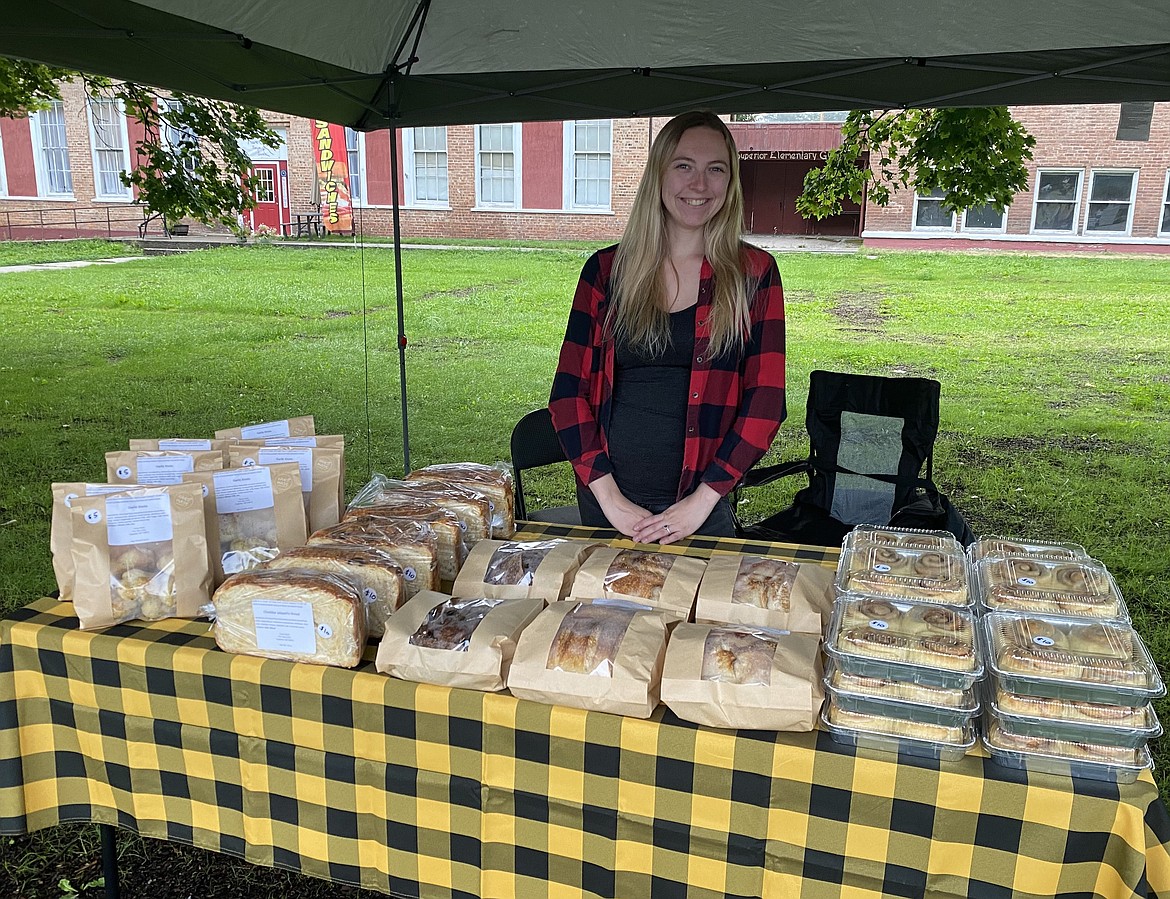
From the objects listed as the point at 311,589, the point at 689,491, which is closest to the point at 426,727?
the point at 311,589

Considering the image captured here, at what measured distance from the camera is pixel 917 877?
1.26 meters

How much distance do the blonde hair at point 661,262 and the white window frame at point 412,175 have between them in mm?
16664

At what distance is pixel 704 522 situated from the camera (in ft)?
7.28

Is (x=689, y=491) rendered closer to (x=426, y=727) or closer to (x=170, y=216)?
(x=426, y=727)

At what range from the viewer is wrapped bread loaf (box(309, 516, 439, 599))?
169 centimetres

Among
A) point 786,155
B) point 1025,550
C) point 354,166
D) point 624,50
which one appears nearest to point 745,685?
point 1025,550

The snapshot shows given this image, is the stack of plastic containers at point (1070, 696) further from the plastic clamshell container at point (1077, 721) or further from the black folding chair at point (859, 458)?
the black folding chair at point (859, 458)

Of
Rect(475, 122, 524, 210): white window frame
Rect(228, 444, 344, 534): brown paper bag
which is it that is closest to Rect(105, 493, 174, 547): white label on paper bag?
Rect(228, 444, 344, 534): brown paper bag

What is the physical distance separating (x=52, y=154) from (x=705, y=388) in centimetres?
2255

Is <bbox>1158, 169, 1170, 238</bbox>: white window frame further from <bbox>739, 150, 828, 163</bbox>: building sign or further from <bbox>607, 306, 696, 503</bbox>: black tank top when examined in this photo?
<bbox>607, 306, 696, 503</bbox>: black tank top

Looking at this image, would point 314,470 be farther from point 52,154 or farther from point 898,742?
point 52,154

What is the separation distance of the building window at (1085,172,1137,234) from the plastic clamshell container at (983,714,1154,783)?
17.6 metres

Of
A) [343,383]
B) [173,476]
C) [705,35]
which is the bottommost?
[343,383]

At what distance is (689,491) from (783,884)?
42.2 inches
